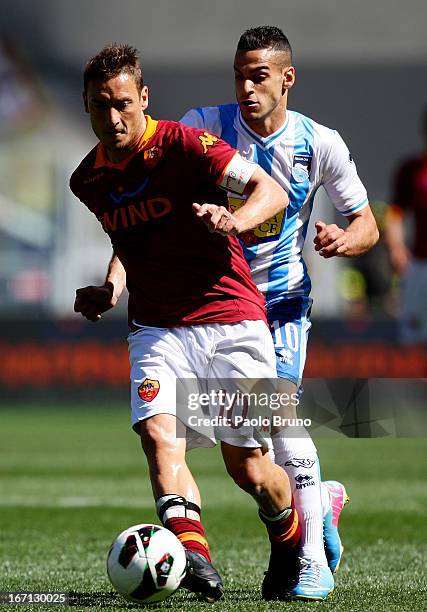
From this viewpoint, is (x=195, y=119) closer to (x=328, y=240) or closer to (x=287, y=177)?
(x=287, y=177)

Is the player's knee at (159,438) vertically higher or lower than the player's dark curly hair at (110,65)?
lower

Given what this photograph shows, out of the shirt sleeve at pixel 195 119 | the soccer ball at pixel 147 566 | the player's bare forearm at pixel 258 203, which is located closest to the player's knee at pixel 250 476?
the soccer ball at pixel 147 566

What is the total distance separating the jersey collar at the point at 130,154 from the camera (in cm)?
545

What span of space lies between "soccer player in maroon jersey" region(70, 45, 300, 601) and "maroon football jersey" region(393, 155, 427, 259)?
7163 mm

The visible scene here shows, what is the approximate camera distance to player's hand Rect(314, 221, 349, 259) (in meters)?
5.39

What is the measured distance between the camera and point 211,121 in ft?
20.1

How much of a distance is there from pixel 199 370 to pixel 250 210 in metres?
0.75

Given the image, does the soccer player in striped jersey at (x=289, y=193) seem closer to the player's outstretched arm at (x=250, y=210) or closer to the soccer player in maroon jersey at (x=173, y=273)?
the soccer player in maroon jersey at (x=173, y=273)

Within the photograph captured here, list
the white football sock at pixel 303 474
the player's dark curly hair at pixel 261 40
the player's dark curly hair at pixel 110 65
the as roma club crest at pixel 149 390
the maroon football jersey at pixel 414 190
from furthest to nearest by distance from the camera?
the maroon football jersey at pixel 414 190, the player's dark curly hair at pixel 261 40, the white football sock at pixel 303 474, the as roma club crest at pixel 149 390, the player's dark curly hair at pixel 110 65

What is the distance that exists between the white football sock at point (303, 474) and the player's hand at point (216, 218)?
1270 mm

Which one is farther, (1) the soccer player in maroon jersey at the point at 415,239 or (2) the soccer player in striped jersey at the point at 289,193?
(1) the soccer player in maroon jersey at the point at 415,239

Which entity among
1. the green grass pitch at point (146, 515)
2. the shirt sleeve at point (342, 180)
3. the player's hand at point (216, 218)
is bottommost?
the green grass pitch at point (146, 515)

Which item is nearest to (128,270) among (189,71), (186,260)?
(186,260)

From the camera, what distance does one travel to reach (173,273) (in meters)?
5.47
